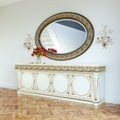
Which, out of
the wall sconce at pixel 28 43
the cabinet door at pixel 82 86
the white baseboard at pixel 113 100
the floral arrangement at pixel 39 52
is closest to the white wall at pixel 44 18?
the white baseboard at pixel 113 100

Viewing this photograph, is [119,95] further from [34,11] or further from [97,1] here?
[34,11]

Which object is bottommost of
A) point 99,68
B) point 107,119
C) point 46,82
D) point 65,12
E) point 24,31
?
point 107,119

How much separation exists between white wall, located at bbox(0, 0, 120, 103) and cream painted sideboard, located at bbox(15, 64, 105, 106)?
0.28 m

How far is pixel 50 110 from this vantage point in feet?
12.6

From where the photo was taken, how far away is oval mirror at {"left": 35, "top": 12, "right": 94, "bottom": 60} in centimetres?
472

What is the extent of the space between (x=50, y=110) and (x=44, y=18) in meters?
2.66

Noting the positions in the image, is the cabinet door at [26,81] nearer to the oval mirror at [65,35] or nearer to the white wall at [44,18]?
the white wall at [44,18]

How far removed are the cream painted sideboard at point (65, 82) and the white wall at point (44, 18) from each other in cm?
28

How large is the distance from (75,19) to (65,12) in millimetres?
347

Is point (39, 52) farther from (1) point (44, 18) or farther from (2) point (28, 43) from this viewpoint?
(1) point (44, 18)

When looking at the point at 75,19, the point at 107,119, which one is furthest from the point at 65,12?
the point at 107,119

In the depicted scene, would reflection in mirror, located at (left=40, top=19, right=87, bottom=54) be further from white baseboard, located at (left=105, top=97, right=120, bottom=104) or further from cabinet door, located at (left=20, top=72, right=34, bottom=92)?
white baseboard, located at (left=105, top=97, right=120, bottom=104)

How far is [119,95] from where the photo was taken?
4320 millimetres

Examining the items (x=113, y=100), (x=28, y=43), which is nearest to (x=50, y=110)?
(x=113, y=100)
